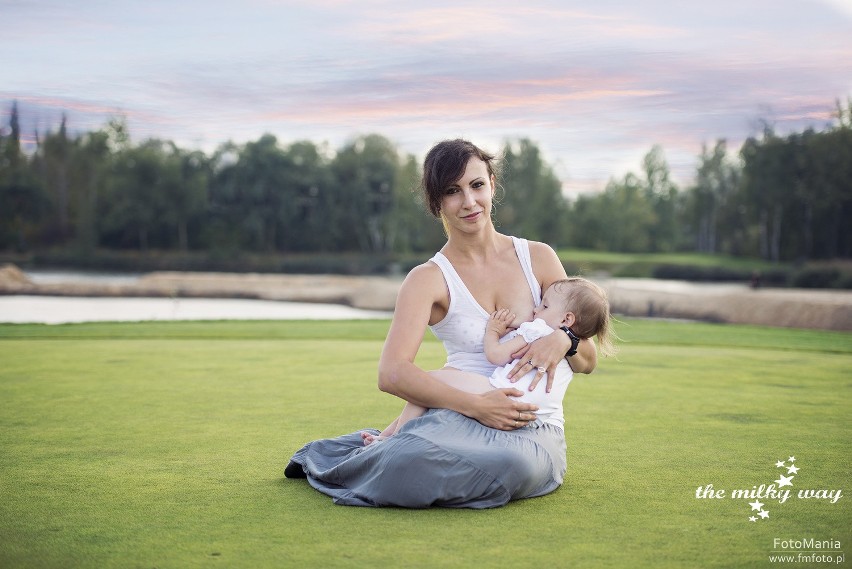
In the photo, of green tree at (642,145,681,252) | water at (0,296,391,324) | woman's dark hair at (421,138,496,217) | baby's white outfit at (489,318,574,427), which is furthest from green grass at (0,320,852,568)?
green tree at (642,145,681,252)

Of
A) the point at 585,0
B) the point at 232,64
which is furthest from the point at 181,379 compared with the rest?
the point at 232,64

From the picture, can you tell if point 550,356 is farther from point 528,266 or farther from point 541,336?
point 528,266

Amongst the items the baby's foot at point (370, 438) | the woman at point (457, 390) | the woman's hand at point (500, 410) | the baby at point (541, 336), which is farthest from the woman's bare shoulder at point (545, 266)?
the baby's foot at point (370, 438)

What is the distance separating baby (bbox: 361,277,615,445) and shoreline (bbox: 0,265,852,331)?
13.0 meters

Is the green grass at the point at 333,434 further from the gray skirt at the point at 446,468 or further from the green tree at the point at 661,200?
the green tree at the point at 661,200

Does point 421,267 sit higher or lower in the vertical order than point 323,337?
higher

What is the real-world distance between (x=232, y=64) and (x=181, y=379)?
53.9ft

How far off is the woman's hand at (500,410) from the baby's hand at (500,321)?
360 mm

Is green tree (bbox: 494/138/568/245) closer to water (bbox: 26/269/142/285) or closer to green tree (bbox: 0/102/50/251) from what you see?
water (bbox: 26/269/142/285)

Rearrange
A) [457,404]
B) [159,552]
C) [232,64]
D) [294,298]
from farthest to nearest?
[294,298]
[232,64]
[457,404]
[159,552]

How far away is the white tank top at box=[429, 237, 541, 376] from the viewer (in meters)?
4.30

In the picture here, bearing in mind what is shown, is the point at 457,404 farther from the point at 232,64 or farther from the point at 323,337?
the point at 232,64

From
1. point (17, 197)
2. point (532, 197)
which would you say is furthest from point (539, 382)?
point (532, 197)

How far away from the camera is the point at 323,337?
487 inches
